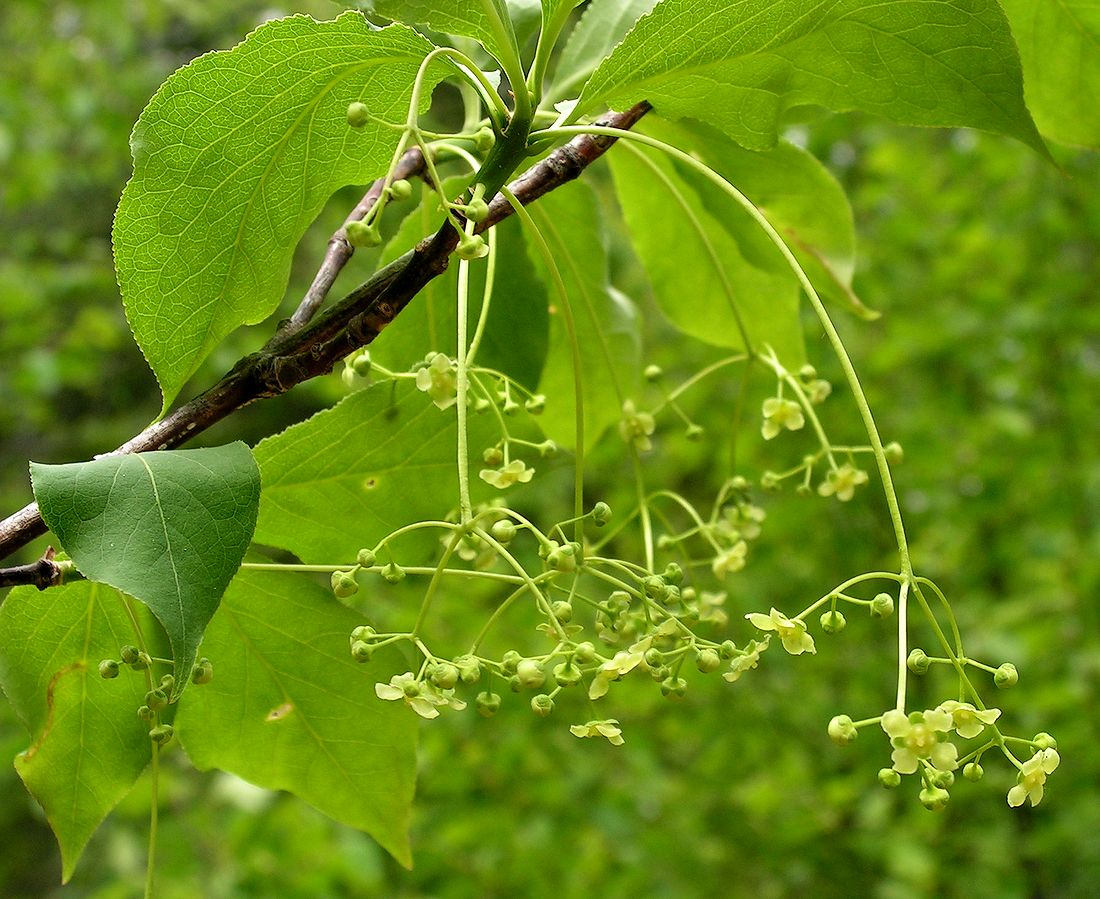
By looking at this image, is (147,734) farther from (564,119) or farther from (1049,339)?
(1049,339)

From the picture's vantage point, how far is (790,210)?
695 millimetres

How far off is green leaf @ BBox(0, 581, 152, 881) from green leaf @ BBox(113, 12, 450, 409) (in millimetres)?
121

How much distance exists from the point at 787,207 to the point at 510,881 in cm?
169

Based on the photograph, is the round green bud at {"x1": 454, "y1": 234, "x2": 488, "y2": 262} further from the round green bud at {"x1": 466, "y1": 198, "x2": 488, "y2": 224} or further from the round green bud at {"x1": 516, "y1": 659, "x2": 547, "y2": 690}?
the round green bud at {"x1": 516, "y1": 659, "x2": 547, "y2": 690}

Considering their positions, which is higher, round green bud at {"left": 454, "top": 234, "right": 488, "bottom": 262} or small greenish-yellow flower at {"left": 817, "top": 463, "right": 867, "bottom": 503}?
round green bud at {"left": 454, "top": 234, "right": 488, "bottom": 262}

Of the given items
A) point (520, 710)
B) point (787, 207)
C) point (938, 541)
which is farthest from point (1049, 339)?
point (787, 207)

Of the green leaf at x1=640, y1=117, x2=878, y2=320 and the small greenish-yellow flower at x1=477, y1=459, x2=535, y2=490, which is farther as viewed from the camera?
the green leaf at x1=640, y1=117, x2=878, y2=320

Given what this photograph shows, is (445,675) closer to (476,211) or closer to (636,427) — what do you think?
(476,211)

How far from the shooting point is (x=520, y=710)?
218 centimetres

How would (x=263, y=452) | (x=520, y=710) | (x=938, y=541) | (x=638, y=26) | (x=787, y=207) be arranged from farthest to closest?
(x=520, y=710)
(x=938, y=541)
(x=787, y=207)
(x=263, y=452)
(x=638, y=26)

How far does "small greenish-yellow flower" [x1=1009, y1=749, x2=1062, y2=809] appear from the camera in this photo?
39 cm

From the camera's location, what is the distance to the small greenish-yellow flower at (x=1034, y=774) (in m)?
Result: 0.39

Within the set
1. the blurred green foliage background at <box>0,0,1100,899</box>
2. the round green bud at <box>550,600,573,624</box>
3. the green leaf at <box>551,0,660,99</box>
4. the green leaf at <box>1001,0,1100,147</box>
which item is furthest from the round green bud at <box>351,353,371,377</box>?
the blurred green foliage background at <box>0,0,1100,899</box>

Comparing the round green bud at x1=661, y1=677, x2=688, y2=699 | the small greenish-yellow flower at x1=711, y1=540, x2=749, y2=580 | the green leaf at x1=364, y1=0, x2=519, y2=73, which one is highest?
the green leaf at x1=364, y1=0, x2=519, y2=73
